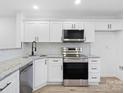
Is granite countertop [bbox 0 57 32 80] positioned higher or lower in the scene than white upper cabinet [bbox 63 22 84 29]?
lower

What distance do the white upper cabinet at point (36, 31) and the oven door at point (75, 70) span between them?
1173 millimetres

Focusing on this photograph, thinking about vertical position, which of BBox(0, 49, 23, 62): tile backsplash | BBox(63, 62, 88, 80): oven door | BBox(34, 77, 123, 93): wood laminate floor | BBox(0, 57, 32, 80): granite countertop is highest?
BBox(0, 49, 23, 62): tile backsplash

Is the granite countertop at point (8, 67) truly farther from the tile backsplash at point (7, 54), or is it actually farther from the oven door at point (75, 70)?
the oven door at point (75, 70)

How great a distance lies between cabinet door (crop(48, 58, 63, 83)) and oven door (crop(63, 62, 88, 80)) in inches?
6.0

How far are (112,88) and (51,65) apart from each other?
6.00ft

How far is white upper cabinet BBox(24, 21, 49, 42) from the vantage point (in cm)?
496

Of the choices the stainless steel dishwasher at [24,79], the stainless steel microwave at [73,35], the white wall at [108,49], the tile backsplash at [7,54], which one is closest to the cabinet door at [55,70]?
the stainless steel microwave at [73,35]

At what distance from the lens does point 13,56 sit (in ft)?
12.7

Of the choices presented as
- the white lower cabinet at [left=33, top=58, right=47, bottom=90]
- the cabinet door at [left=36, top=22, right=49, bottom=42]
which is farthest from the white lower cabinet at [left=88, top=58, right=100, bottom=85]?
the cabinet door at [left=36, top=22, right=49, bottom=42]

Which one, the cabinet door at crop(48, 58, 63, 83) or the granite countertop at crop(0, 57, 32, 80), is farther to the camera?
the cabinet door at crop(48, 58, 63, 83)

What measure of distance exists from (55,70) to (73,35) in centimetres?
121

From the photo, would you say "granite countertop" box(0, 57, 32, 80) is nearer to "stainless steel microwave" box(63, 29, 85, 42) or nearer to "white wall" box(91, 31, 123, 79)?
"stainless steel microwave" box(63, 29, 85, 42)

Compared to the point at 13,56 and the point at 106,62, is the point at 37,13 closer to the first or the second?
the point at 13,56

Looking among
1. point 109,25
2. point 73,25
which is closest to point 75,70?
point 73,25
